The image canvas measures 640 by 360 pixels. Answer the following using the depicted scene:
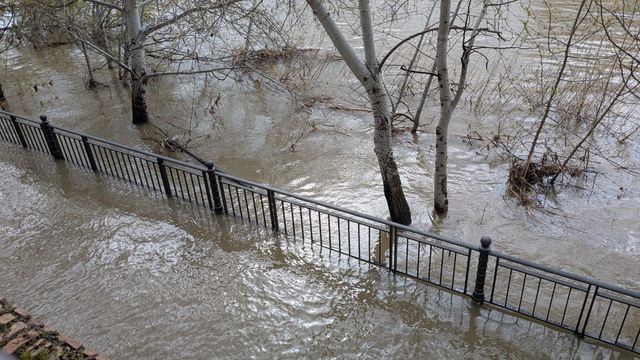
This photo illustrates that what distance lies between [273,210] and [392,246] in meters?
1.83

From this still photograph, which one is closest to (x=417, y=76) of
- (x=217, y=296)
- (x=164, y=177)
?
(x=164, y=177)

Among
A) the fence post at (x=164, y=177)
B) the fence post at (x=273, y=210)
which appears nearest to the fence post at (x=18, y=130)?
the fence post at (x=164, y=177)

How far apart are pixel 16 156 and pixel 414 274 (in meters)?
8.49

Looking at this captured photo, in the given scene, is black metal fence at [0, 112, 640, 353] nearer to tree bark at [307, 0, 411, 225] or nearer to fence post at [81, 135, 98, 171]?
fence post at [81, 135, 98, 171]

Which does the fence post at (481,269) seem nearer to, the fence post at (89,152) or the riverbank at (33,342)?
the riverbank at (33,342)

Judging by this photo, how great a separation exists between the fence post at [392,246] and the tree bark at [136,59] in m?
7.50

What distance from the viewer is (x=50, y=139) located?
9219mm

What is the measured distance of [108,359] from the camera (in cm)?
507

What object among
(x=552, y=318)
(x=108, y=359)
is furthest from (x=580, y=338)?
(x=108, y=359)

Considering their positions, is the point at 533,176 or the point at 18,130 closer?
the point at 533,176

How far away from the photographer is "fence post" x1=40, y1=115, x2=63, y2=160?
8.95 meters

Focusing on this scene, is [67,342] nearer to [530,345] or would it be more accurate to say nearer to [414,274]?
[414,274]

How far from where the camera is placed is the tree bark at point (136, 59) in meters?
10.7

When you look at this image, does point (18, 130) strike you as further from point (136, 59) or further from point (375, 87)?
point (375, 87)
